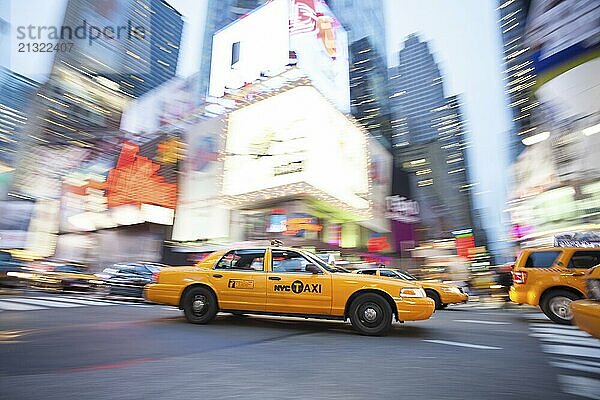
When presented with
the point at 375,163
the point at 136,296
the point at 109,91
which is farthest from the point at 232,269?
the point at 109,91

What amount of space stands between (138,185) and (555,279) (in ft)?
138

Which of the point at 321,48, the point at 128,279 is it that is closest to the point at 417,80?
the point at 321,48

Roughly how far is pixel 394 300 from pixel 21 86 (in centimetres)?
8811

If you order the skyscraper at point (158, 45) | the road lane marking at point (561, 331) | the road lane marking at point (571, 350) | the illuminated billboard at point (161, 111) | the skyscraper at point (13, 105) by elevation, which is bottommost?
the road lane marking at point (571, 350)

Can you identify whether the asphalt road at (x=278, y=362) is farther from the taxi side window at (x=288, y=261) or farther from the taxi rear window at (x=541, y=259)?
the taxi rear window at (x=541, y=259)

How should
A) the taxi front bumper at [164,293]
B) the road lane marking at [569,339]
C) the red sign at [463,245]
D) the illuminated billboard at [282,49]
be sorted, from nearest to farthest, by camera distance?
the road lane marking at [569,339]
the taxi front bumper at [164,293]
the illuminated billboard at [282,49]
the red sign at [463,245]

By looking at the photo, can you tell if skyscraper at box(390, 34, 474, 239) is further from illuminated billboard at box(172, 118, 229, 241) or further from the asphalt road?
the asphalt road

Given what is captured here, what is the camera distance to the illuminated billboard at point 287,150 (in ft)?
117

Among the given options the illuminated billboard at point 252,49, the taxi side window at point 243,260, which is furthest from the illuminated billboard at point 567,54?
the taxi side window at point 243,260

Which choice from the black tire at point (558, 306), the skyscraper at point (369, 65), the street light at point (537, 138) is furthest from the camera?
the skyscraper at point (369, 65)

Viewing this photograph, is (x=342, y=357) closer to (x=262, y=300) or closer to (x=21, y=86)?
(x=262, y=300)

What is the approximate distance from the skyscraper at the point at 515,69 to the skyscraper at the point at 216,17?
40226 mm

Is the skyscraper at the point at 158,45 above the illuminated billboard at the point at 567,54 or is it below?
above

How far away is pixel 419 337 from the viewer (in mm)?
6289
